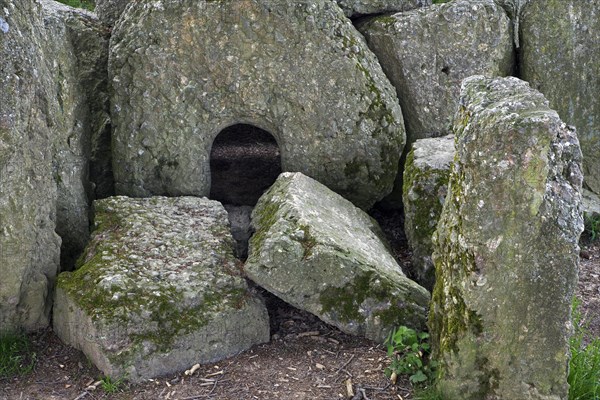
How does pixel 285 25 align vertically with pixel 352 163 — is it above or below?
above

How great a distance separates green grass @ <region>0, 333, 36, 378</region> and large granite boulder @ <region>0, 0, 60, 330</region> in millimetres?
83

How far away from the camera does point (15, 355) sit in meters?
4.31

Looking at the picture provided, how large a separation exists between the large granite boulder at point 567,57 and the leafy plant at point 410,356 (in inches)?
114

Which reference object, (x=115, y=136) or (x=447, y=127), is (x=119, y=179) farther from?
(x=447, y=127)

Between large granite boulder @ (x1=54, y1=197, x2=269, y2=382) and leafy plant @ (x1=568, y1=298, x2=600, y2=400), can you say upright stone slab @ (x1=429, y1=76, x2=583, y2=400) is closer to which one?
leafy plant @ (x1=568, y1=298, x2=600, y2=400)

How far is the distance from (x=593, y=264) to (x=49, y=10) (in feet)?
Answer: 13.6

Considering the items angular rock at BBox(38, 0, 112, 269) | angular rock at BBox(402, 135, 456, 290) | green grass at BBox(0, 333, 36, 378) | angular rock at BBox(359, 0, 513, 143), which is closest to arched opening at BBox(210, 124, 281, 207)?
angular rock at BBox(38, 0, 112, 269)

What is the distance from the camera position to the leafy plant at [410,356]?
384 centimetres

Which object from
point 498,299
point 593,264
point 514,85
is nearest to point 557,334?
point 498,299

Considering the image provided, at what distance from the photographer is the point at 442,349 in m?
3.65

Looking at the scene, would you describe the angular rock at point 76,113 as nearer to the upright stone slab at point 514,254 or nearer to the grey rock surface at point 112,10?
the grey rock surface at point 112,10

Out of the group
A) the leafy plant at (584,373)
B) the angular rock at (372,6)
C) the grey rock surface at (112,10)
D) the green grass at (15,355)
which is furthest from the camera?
the grey rock surface at (112,10)

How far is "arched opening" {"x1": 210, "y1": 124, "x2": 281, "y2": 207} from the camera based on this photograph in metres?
6.05

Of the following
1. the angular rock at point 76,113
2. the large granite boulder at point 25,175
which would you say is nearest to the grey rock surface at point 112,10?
the angular rock at point 76,113
